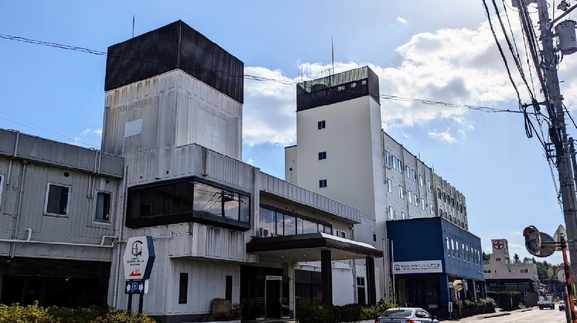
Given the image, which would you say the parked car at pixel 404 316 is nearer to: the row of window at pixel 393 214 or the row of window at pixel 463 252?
the row of window at pixel 463 252

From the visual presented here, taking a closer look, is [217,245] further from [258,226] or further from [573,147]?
[573,147]

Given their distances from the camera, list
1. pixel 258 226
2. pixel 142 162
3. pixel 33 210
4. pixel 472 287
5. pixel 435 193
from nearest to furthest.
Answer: pixel 33 210, pixel 142 162, pixel 258 226, pixel 472 287, pixel 435 193

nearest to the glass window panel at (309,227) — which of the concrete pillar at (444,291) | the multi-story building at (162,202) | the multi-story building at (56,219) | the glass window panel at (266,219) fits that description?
the multi-story building at (162,202)

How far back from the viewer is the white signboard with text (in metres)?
39.5

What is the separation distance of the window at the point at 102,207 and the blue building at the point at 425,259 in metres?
25.6

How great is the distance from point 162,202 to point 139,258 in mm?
6377

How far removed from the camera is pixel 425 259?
39.9m

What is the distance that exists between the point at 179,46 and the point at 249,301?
11964 millimetres

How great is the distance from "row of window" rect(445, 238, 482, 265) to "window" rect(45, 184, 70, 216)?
30.1 metres

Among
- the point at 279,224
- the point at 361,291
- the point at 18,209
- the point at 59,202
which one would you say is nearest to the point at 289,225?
the point at 279,224

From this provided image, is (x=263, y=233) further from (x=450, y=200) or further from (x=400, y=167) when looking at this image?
(x=450, y=200)

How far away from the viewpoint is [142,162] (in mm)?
21797

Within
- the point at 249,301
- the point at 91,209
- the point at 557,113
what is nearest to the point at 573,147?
the point at 557,113

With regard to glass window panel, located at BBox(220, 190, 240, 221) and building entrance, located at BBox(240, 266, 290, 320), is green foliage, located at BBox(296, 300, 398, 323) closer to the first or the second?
building entrance, located at BBox(240, 266, 290, 320)
